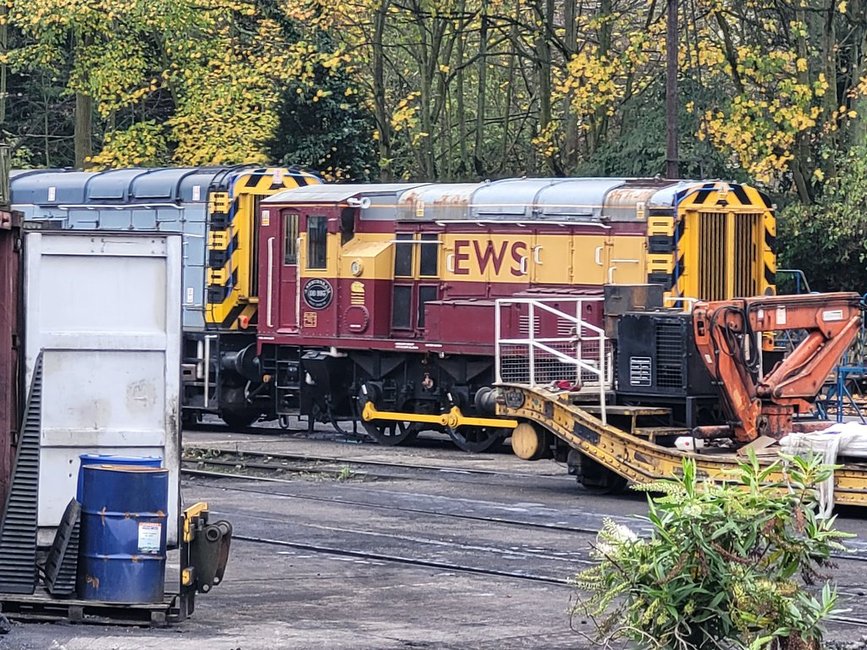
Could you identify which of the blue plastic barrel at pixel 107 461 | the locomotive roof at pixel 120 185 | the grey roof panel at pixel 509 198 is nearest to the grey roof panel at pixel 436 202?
the grey roof panel at pixel 509 198

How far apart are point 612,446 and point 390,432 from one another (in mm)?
7715

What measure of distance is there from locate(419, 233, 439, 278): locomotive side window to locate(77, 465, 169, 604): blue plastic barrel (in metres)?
12.8

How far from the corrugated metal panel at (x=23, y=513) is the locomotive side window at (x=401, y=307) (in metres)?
13.0

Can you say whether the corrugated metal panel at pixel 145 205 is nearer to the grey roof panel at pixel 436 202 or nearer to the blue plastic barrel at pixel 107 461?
the grey roof panel at pixel 436 202

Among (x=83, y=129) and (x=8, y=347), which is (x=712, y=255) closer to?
(x=8, y=347)

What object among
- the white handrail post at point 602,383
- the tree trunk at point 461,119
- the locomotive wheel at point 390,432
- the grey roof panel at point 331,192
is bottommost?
the locomotive wheel at point 390,432

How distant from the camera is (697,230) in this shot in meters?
20.0

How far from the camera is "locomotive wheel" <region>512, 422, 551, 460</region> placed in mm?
16938

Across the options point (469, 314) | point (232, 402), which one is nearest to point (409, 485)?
point (469, 314)

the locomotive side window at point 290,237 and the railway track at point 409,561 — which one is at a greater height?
the locomotive side window at point 290,237

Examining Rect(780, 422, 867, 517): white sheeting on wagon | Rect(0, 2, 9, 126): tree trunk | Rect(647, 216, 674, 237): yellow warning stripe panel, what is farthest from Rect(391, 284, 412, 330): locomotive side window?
Rect(0, 2, 9, 126): tree trunk

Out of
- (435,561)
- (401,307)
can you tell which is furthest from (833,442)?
(401,307)

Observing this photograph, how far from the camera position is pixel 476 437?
72.2 ft

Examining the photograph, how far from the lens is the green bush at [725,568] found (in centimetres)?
664
